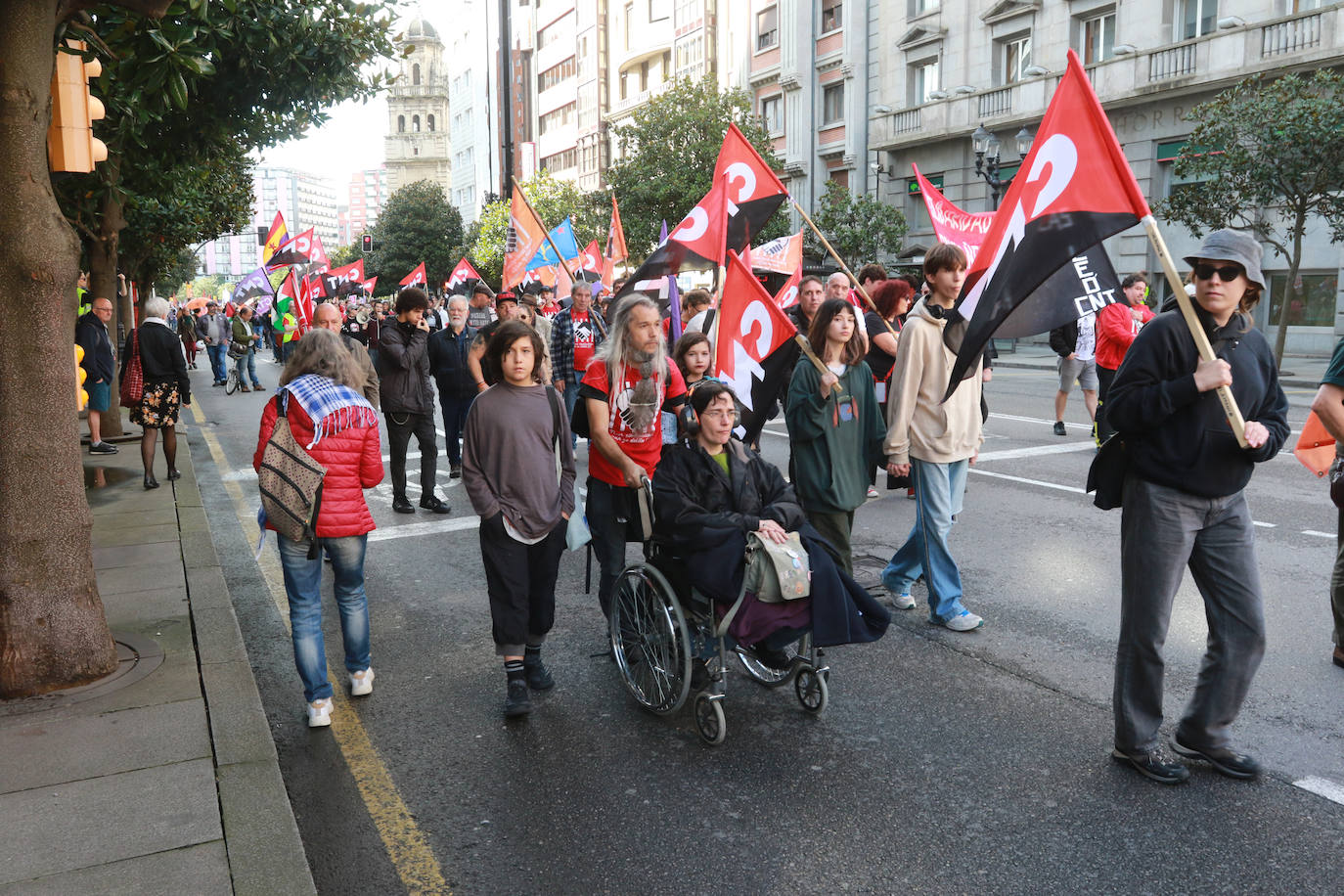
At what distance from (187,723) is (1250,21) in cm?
2727

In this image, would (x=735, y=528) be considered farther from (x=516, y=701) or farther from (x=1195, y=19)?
(x=1195, y=19)

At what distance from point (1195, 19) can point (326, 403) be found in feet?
92.0

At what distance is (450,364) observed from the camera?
9977mm

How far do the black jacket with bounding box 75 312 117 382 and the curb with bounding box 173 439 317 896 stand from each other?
6776 mm

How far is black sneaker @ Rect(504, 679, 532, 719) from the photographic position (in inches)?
185

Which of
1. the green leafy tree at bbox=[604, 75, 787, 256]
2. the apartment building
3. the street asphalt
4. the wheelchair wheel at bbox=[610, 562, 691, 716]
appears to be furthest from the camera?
the green leafy tree at bbox=[604, 75, 787, 256]

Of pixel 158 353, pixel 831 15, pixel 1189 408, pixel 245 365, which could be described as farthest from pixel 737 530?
pixel 831 15

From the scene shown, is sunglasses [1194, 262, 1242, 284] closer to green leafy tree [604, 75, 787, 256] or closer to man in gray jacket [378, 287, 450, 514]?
man in gray jacket [378, 287, 450, 514]

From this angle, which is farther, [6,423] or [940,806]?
[6,423]

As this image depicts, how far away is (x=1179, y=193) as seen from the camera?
70.0 ft

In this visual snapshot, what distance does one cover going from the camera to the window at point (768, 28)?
42.6 m

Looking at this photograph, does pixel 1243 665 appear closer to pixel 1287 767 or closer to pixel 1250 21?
pixel 1287 767

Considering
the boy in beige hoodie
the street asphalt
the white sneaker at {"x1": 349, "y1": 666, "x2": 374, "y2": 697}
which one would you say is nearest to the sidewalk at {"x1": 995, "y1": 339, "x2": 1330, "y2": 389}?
the boy in beige hoodie

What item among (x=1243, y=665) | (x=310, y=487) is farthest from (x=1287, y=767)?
(x=310, y=487)
